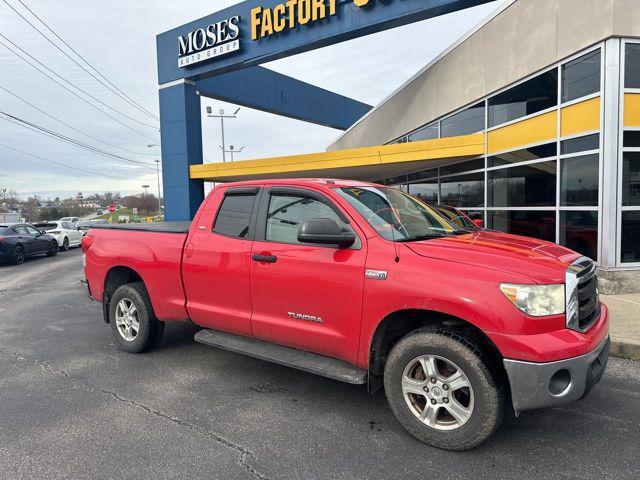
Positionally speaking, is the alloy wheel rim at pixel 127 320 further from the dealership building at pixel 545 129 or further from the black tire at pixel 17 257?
the black tire at pixel 17 257

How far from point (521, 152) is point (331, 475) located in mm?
8945

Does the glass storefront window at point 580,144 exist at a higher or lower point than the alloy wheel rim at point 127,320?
higher

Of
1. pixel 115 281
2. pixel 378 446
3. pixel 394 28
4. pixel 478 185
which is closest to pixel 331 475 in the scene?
pixel 378 446

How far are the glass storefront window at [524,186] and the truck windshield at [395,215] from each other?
227 inches

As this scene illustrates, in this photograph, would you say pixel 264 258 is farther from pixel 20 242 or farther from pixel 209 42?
pixel 20 242

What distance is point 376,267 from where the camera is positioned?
3273 millimetres

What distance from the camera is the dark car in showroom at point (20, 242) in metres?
15.8

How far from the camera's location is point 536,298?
280cm

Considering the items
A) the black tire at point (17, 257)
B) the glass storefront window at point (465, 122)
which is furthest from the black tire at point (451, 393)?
the black tire at point (17, 257)

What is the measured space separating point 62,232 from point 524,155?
2120 cm

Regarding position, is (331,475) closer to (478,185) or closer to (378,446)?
(378,446)

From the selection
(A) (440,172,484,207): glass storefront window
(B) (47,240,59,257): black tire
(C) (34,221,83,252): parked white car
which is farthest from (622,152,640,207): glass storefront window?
(C) (34,221,83,252): parked white car

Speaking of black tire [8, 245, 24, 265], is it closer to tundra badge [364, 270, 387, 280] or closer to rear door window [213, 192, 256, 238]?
rear door window [213, 192, 256, 238]

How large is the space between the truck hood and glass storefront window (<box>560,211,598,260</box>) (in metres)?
5.20
